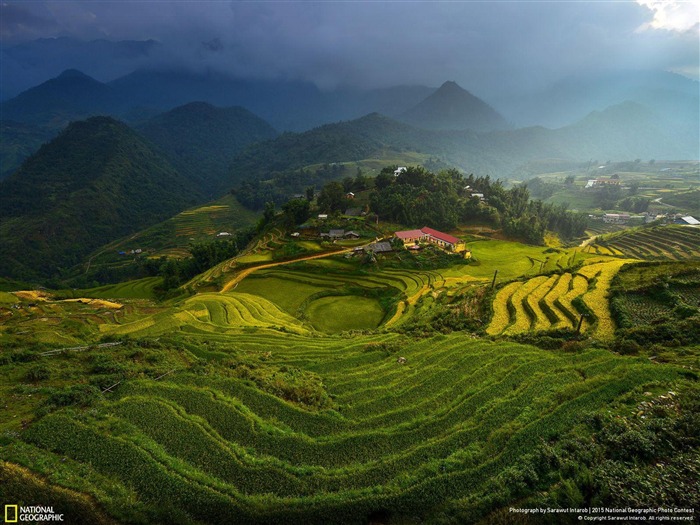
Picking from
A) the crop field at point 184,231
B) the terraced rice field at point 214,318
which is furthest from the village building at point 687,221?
the crop field at point 184,231

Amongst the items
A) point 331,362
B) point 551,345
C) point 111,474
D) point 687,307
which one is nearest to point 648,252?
point 687,307

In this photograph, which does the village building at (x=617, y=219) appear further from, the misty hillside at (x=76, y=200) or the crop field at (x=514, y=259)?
the misty hillside at (x=76, y=200)

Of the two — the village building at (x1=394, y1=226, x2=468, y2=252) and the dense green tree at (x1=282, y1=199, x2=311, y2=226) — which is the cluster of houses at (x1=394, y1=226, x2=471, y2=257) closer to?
the village building at (x1=394, y1=226, x2=468, y2=252)

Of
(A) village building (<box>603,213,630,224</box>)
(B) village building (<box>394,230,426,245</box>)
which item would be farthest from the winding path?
(A) village building (<box>603,213,630,224</box>)

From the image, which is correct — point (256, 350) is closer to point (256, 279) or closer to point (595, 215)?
point (256, 279)

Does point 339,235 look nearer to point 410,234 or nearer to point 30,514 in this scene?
point 410,234
